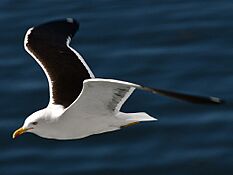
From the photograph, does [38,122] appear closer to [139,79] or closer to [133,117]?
[133,117]

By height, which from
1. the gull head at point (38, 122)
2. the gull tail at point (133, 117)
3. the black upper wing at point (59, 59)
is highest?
the black upper wing at point (59, 59)

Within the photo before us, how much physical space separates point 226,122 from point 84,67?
540 cm

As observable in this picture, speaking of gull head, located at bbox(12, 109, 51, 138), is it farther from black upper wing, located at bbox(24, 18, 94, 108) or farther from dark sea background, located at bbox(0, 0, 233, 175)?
dark sea background, located at bbox(0, 0, 233, 175)

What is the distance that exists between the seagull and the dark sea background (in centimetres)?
427

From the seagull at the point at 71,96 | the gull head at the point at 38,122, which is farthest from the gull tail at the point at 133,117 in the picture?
the gull head at the point at 38,122

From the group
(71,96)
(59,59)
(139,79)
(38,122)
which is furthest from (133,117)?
(139,79)

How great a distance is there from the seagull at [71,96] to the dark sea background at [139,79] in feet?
14.0

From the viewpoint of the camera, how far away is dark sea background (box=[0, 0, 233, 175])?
16.8 m

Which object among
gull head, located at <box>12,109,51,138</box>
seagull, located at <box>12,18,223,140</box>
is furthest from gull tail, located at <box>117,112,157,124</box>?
gull head, located at <box>12,109,51,138</box>

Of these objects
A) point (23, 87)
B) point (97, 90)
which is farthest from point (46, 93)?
point (97, 90)

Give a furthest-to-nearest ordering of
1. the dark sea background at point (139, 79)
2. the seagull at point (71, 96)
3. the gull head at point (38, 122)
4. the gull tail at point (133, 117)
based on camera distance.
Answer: the dark sea background at point (139, 79) → the gull head at point (38, 122) → the gull tail at point (133, 117) → the seagull at point (71, 96)

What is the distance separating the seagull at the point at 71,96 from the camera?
10273 millimetres

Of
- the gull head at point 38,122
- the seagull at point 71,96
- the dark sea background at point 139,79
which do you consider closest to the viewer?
the seagull at point 71,96

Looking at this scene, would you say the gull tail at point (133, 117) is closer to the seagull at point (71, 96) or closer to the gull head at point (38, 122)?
the seagull at point (71, 96)
